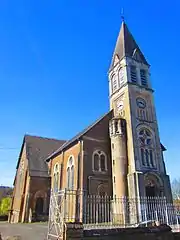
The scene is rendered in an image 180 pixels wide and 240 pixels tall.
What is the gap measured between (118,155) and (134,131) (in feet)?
11.2

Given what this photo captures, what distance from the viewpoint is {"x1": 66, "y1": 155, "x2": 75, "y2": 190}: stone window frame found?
1053 inches

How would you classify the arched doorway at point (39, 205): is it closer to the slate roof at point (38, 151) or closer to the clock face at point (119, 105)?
the slate roof at point (38, 151)

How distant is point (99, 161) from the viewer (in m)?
25.7

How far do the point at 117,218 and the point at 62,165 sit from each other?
11681 mm

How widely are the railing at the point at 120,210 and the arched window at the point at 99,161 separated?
328cm

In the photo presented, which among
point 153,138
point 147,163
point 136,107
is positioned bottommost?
point 147,163

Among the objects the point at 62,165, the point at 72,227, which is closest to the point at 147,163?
the point at 62,165

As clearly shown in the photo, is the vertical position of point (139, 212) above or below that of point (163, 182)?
below

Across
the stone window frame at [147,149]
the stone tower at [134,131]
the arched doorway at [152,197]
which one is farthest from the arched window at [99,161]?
the arched doorway at [152,197]

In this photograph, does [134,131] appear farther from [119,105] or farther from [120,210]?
[120,210]

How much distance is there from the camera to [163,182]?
24.1m

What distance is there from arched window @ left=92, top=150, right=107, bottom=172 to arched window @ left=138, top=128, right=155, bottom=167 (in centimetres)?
447


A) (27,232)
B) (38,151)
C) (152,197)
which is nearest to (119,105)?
(152,197)

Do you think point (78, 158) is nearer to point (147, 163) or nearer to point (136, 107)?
point (147, 163)
